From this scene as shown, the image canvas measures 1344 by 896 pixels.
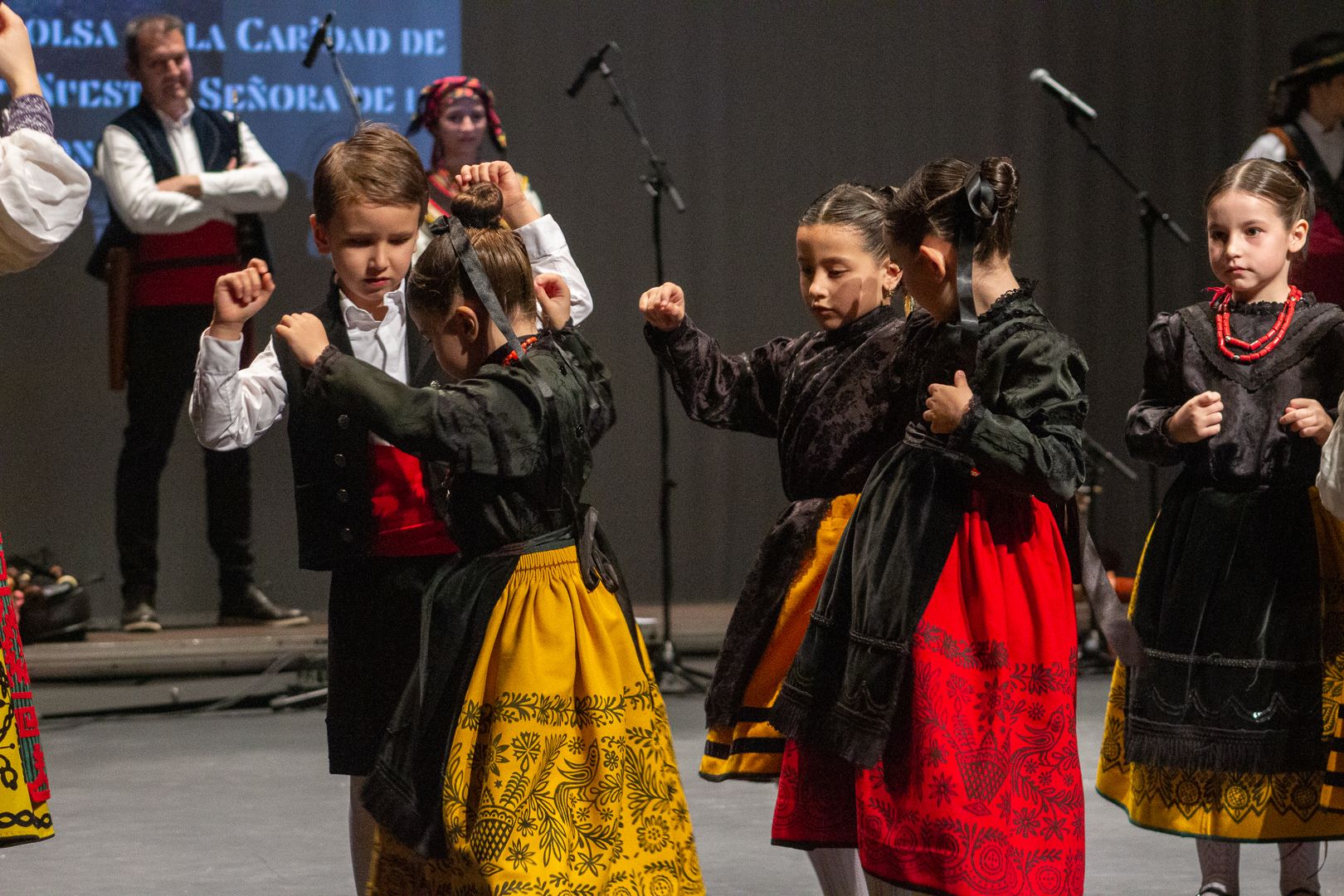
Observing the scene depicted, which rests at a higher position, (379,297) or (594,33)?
(594,33)

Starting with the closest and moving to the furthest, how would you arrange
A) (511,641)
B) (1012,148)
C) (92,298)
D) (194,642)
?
(511,641), (194,642), (92,298), (1012,148)

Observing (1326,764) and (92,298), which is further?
(92,298)

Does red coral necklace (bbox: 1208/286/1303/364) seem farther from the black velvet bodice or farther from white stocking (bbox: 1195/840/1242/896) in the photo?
white stocking (bbox: 1195/840/1242/896)

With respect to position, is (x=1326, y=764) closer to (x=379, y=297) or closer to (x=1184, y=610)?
(x=1184, y=610)

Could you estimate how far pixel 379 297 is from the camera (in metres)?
2.30

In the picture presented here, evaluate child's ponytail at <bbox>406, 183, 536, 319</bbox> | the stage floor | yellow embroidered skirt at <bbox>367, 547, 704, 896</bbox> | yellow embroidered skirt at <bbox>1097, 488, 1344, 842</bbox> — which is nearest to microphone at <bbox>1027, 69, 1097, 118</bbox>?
the stage floor

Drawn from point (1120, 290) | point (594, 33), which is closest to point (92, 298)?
point (594, 33)

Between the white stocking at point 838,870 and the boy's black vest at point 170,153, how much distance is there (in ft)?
10.9

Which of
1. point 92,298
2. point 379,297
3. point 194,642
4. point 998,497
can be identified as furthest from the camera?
point 92,298

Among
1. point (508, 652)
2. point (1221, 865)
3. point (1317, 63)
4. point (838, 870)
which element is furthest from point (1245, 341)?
point (1317, 63)

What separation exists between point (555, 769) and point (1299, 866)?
4.34 ft

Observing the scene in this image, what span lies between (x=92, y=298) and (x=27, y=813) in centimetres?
414

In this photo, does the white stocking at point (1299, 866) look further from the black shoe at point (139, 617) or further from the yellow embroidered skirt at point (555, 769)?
the black shoe at point (139, 617)

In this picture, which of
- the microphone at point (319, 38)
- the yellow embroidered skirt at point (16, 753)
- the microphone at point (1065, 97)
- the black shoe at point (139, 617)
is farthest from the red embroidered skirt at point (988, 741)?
the black shoe at point (139, 617)
